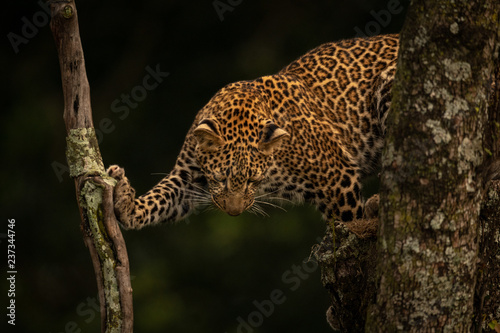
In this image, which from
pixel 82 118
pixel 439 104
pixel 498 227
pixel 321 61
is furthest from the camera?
pixel 321 61

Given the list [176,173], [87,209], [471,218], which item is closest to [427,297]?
[471,218]

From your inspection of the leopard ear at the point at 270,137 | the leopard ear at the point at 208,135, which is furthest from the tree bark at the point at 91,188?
the leopard ear at the point at 270,137

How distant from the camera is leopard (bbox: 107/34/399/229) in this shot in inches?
259

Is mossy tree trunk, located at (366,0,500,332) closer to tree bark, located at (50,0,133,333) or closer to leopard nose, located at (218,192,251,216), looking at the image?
tree bark, located at (50,0,133,333)

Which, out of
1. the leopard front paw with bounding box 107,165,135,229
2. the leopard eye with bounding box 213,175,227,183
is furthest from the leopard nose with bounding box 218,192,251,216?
the leopard front paw with bounding box 107,165,135,229

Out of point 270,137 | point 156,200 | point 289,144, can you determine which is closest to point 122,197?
point 156,200

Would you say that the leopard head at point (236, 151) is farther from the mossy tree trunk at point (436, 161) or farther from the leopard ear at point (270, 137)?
the mossy tree trunk at point (436, 161)

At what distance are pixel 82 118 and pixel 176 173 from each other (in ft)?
7.00

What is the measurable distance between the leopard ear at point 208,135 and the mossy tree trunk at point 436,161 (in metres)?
2.81

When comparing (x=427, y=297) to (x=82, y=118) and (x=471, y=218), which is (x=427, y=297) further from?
(x=82, y=118)

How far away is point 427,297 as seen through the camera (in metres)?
3.89

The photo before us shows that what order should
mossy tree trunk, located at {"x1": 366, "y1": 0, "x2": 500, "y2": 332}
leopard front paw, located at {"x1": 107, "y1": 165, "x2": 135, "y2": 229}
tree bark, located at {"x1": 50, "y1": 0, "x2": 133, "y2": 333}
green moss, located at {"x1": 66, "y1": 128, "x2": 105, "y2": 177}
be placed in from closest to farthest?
mossy tree trunk, located at {"x1": 366, "y1": 0, "x2": 500, "y2": 332} < tree bark, located at {"x1": 50, "y1": 0, "x2": 133, "y2": 333} < green moss, located at {"x1": 66, "y1": 128, "x2": 105, "y2": 177} < leopard front paw, located at {"x1": 107, "y1": 165, "x2": 135, "y2": 229}

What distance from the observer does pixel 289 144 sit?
6945 mm

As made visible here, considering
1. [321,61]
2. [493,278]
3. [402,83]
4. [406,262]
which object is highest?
[321,61]
